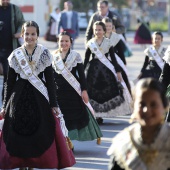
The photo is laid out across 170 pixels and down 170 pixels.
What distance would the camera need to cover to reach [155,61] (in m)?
13.5

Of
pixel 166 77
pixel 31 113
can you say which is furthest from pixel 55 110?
pixel 166 77

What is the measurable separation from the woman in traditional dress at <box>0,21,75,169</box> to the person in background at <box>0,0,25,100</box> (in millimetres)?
3918

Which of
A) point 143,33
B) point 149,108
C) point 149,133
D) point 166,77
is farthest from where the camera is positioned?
point 143,33

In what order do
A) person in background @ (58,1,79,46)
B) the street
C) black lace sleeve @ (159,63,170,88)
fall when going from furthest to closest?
person in background @ (58,1,79,46) < the street < black lace sleeve @ (159,63,170,88)

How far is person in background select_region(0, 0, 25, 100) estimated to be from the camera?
12.1 meters

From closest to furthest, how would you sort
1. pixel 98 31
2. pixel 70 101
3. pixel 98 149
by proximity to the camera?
pixel 70 101 → pixel 98 149 → pixel 98 31

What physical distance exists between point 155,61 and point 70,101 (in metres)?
3.58

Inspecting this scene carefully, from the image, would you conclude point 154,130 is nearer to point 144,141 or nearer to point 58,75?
point 144,141

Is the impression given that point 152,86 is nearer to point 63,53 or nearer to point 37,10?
point 63,53

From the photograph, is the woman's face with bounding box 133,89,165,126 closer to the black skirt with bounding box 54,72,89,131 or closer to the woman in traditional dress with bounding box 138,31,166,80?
the black skirt with bounding box 54,72,89,131

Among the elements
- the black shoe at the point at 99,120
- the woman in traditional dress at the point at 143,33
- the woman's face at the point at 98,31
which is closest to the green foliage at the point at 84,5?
the woman in traditional dress at the point at 143,33

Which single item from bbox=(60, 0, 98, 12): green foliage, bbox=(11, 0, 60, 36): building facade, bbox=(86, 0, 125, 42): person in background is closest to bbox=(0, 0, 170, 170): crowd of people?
bbox=(86, 0, 125, 42): person in background

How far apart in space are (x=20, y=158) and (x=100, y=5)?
7.18 metres

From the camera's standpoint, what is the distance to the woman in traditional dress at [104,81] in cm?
1223
